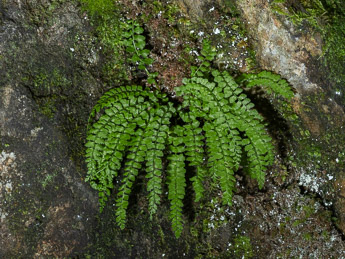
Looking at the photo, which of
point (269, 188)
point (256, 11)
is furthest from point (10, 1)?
point (269, 188)

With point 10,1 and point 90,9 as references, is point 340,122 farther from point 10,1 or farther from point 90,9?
point 10,1

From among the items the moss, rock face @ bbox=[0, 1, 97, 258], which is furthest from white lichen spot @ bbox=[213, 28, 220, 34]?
the moss

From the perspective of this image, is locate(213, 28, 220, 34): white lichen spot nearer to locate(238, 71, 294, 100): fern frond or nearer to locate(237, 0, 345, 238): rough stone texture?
locate(237, 0, 345, 238): rough stone texture

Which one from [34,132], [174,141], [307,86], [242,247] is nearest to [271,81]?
[307,86]

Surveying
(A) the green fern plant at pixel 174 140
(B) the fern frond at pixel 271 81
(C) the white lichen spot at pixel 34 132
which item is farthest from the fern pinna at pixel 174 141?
(C) the white lichen spot at pixel 34 132

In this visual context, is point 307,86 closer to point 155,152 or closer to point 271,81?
point 271,81

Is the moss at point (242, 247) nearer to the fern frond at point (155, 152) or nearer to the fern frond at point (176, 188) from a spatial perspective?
the fern frond at point (176, 188)

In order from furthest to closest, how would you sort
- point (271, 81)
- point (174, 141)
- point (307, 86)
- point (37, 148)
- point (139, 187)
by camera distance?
point (307, 86) → point (139, 187) → point (271, 81) → point (37, 148) → point (174, 141)
